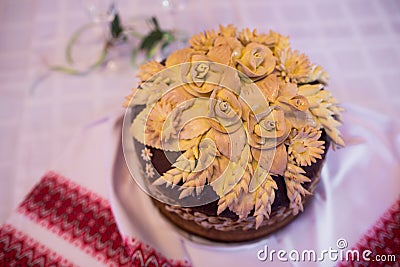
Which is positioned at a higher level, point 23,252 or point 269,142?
point 269,142

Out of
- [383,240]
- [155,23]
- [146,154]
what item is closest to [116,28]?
[155,23]

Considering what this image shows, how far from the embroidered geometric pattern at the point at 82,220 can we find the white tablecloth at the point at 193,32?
10 centimetres

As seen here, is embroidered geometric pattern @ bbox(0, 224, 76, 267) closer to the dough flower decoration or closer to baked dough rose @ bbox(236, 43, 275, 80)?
the dough flower decoration

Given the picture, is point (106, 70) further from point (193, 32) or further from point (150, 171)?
point (150, 171)

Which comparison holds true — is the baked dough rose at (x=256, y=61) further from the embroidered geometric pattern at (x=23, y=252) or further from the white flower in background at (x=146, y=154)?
the embroidered geometric pattern at (x=23, y=252)

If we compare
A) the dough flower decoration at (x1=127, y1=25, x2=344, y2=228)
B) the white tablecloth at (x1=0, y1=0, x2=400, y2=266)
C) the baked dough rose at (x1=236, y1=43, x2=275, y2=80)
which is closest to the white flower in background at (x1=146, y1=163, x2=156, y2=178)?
the dough flower decoration at (x1=127, y1=25, x2=344, y2=228)

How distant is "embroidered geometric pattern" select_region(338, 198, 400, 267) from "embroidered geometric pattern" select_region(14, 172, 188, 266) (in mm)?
A: 385

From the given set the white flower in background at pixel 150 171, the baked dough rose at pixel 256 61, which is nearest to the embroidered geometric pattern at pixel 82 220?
the white flower in background at pixel 150 171

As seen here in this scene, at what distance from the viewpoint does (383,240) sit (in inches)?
34.3

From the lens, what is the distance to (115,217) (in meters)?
0.88

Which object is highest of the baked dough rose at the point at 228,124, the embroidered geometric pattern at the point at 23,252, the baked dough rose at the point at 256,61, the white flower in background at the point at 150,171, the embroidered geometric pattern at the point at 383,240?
the baked dough rose at the point at 256,61

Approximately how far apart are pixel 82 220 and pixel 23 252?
14 centimetres

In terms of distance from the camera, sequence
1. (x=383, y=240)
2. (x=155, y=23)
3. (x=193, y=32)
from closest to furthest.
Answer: (x=383, y=240), (x=155, y=23), (x=193, y=32)

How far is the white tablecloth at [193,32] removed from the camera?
0.98 m
